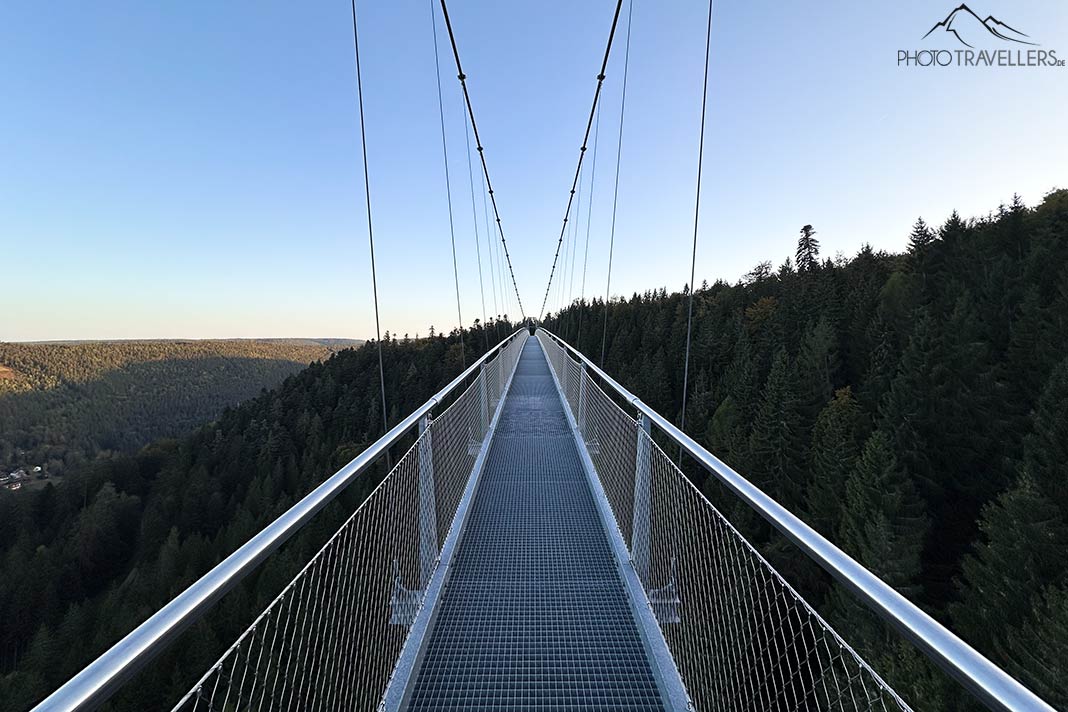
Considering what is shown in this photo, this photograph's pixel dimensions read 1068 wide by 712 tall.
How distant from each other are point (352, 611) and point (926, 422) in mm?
26786

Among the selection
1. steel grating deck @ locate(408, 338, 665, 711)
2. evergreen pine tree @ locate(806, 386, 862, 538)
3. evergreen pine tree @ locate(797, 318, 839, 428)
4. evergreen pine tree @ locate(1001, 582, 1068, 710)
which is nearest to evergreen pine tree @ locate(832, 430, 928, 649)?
evergreen pine tree @ locate(806, 386, 862, 538)

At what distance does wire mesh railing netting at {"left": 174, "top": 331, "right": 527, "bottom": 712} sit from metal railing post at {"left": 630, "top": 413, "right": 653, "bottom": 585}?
2.97 ft

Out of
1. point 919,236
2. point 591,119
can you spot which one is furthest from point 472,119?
point 919,236

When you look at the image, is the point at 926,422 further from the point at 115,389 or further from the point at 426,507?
the point at 115,389

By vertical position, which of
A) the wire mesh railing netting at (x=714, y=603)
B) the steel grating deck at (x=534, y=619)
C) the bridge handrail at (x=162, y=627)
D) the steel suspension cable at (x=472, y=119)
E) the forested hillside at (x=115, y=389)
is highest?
the steel suspension cable at (x=472, y=119)

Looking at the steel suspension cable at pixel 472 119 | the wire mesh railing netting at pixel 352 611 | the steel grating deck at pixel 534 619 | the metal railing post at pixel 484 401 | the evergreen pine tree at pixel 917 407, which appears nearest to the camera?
the wire mesh railing netting at pixel 352 611

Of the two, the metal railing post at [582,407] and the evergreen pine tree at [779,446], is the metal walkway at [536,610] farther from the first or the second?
the evergreen pine tree at [779,446]

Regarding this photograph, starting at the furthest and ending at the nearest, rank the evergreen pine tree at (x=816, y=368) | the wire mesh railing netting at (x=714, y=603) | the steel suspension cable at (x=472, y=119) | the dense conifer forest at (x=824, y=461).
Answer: the evergreen pine tree at (x=816, y=368) → the dense conifer forest at (x=824, y=461) → the steel suspension cable at (x=472, y=119) → the wire mesh railing netting at (x=714, y=603)

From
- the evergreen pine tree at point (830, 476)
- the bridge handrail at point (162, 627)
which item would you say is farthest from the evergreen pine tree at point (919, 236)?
the bridge handrail at point (162, 627)

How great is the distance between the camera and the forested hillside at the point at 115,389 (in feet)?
243

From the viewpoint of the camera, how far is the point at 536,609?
7.09 feet

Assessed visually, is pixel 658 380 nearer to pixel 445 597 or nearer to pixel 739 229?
pixel 739 229

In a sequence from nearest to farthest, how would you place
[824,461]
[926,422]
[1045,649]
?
[1045,649], [824,461], [926,422]

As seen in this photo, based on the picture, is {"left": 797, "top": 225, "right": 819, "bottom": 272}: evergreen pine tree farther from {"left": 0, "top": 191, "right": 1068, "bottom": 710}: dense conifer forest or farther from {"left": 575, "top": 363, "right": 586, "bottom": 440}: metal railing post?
{"left": 575, "top": 363, "right": 586, "bottom": 440}: metal railing post
